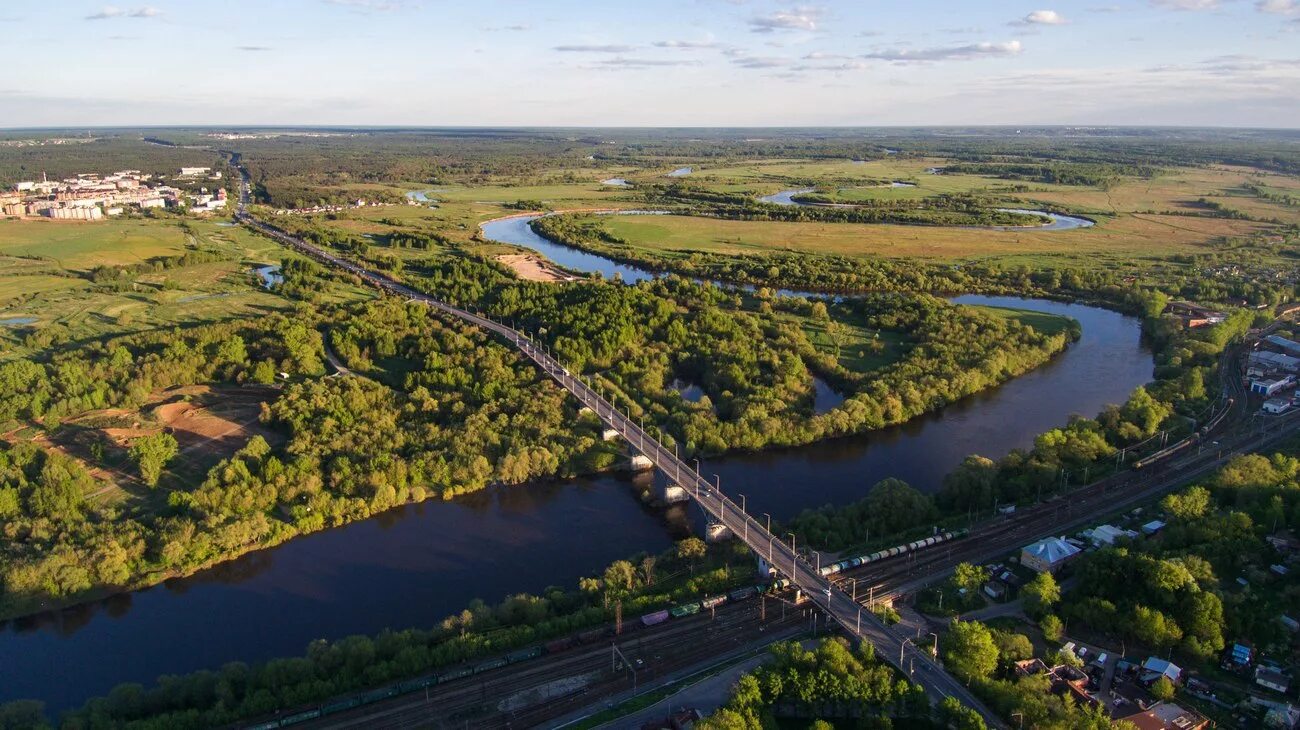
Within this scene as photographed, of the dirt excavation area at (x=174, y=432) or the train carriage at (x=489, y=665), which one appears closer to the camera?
the train carriage at (x=489, y=665)

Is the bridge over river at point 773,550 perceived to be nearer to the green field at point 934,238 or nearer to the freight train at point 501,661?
the freight train at point 501,661

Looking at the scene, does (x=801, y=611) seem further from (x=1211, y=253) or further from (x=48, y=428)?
(x=1211, y=253)

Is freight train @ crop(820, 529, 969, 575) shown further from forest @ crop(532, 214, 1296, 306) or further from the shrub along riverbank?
forest @ crop(532, 214, 1296, 306)

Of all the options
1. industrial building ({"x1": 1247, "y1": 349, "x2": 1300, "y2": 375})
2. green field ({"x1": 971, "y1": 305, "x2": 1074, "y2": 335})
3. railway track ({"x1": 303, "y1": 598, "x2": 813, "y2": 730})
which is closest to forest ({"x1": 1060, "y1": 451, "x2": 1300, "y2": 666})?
railway track ({"x1": 303, "y1": 598, "x2": 813, "y2": 730})

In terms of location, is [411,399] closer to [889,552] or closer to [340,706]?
[340,706]

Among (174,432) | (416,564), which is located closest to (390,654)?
(416,564)

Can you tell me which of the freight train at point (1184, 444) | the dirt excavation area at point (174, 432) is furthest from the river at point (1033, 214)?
the dirt excavation area at point (174, 432)
